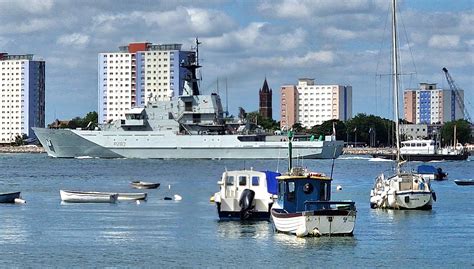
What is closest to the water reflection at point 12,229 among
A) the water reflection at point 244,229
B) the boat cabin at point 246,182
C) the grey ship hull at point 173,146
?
the water reflection at point 244,229

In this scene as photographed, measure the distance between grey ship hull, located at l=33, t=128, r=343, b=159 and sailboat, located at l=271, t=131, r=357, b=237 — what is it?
111 m

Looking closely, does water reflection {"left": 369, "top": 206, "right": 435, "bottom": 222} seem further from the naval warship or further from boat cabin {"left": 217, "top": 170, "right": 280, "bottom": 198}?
the naval warship

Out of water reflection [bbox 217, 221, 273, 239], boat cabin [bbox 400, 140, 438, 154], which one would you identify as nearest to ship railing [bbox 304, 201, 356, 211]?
water reflection [bbox 217, 221, 273, 239]

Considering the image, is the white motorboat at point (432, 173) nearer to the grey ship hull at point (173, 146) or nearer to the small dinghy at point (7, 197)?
the grey ship hull at point (173, 146)

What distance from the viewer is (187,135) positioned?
161250mm

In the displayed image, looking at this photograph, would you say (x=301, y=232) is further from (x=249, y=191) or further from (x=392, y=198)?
(x=392, y=198)

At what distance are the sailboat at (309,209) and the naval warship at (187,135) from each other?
11117 centimetres

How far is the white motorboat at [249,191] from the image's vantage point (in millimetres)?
54375

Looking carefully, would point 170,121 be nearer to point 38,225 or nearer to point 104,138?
point 104,138

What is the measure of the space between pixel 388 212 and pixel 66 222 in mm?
17121

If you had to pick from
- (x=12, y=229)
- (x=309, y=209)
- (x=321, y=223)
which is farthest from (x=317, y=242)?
(x=12, y=229)

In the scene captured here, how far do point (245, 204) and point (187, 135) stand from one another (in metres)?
107

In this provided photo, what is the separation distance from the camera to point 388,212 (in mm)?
61375

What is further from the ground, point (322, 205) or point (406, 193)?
point (322, 205)
